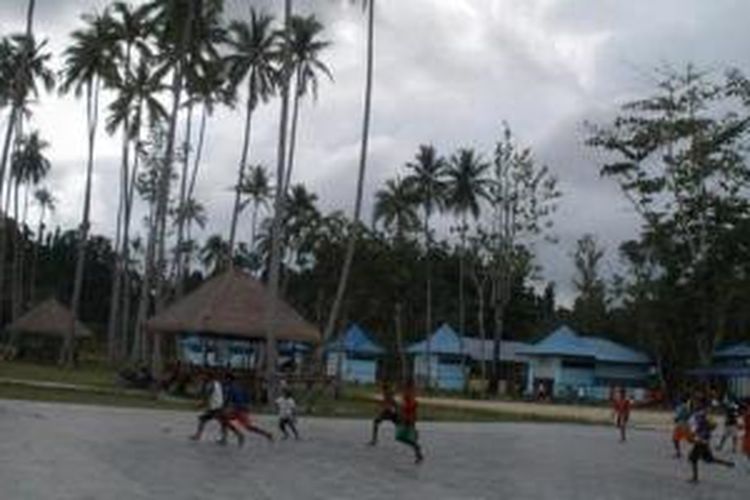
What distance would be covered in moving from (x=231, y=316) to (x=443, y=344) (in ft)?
201

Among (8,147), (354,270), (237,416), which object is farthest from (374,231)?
(237,416)

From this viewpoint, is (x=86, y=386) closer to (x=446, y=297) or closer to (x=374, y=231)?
(x=374, y=231)

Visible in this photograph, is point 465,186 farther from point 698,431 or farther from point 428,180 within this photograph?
point 698,431

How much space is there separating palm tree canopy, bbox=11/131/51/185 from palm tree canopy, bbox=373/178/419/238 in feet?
90.5

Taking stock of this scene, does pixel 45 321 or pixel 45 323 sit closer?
pixel 45 323

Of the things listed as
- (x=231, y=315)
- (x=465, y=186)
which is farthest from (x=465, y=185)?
(x=231, y=315)

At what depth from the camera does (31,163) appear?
12144 centimetres

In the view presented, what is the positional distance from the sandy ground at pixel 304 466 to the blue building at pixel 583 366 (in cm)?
6382

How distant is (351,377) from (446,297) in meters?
21.2

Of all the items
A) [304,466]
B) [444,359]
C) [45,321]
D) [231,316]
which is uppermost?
[45,321]

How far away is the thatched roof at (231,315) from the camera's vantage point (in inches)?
2061

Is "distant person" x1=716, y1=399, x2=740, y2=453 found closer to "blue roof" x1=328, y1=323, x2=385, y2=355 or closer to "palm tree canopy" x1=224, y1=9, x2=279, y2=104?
"palm tree canopy" x1=224, y1=9, x2=279, y2=104

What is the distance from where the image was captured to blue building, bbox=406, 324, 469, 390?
111m

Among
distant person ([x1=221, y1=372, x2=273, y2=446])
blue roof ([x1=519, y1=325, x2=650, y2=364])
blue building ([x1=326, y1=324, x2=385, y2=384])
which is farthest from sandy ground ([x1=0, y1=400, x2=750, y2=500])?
blue building ([x1=326, y1=324, x2=385, y2=384])
